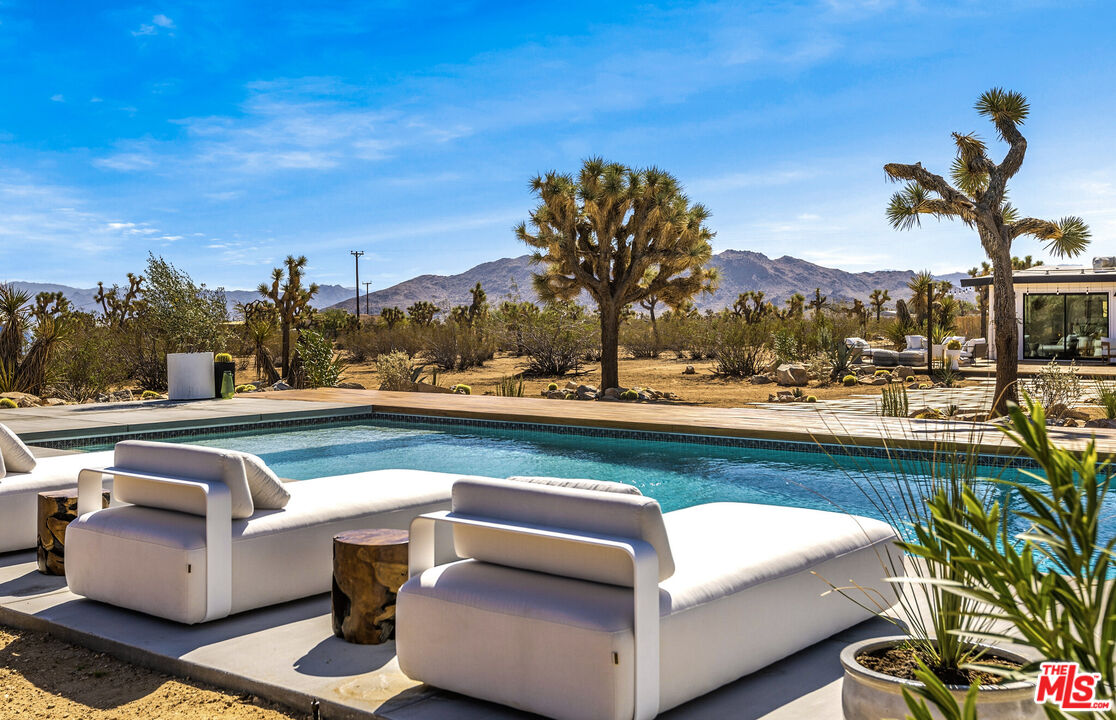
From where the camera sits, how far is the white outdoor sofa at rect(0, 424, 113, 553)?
4441 millimetres

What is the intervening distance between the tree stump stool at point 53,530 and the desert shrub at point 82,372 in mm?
11745

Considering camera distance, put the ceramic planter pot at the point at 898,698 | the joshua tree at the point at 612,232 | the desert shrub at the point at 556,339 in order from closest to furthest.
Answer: the ceramic planter pot at the point at 898,698 → the joshua tree at the point at 612,232 → the desert shrub at the point at 556,339

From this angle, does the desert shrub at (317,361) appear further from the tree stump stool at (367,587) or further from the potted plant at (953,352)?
the tree stump stool at (367,587)

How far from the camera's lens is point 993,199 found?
10.1 meters

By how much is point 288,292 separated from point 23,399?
302 inches

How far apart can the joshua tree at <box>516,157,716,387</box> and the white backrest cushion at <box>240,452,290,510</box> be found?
11.9 m

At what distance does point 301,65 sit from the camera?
1820 cm

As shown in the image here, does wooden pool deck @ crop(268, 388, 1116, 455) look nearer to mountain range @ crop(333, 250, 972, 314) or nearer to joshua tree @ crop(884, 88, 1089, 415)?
joshua tree @ crop(884, 88, 1089, 415)

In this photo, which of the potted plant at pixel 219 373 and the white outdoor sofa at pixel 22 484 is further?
the potted plant at pixel 219 373

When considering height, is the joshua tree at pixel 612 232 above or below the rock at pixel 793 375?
above

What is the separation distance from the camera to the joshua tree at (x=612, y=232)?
15.5m

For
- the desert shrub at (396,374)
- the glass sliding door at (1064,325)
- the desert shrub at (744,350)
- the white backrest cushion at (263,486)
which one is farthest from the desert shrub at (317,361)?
the glass sliding door at (1064,325)

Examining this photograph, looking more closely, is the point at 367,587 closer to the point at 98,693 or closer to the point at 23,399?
the point at 98,693

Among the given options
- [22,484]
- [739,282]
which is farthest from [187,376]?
[739,282]
